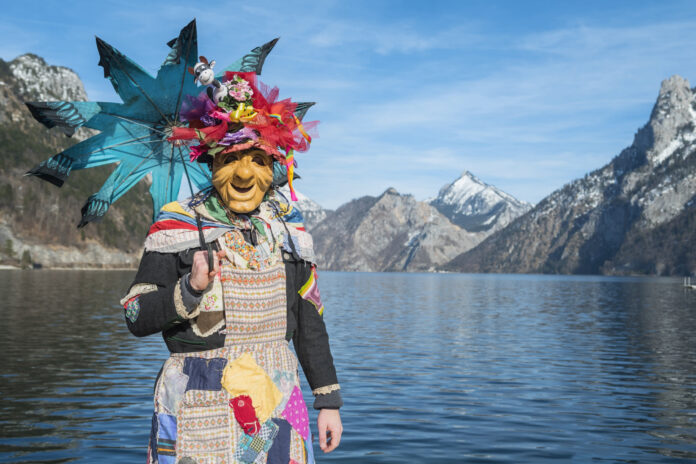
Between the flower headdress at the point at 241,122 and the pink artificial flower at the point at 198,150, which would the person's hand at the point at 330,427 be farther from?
the pink artificial flower at the point at 198,150

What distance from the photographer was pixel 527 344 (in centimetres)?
3247

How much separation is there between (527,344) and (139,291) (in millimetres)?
30252

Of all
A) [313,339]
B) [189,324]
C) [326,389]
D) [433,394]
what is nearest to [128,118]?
[189,324]

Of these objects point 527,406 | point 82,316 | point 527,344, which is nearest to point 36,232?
point 82,316

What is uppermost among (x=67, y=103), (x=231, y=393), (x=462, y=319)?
(x=67, y=103)

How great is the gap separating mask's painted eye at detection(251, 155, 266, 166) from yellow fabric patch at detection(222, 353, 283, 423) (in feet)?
4.15

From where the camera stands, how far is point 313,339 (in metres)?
4.69

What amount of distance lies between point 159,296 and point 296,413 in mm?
1137

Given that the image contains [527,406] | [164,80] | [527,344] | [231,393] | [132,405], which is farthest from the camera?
[527,344]

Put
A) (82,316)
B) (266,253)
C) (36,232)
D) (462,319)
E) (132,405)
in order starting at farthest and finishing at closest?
(36,232)
(462,319)
(82,316)
(132,405)
(266,253)

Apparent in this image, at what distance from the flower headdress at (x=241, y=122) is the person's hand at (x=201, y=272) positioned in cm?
87

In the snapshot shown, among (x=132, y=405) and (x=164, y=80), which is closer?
(x=164, y=80)

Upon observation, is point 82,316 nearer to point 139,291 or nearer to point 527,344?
point 527,344

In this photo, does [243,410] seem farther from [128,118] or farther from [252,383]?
[128,118]
